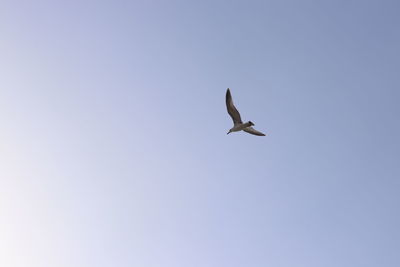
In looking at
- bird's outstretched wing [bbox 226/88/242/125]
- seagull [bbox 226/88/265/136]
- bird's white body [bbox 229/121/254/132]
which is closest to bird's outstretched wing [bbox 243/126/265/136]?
seagull [bbox 226/88/265/136]

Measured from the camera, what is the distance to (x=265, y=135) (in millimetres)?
38719

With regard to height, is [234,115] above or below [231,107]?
below

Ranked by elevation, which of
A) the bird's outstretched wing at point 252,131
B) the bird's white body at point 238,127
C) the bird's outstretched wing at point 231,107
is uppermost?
the bird's outstretched wing at point 231,107

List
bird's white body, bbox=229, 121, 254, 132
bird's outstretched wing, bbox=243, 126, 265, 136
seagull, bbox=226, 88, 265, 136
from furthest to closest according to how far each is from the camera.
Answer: bird's outstretched wing, bbox=243, 126, 265, 136
seagull, bbox=226, 88, 265, 136
bird's white body, bbox=229, 121, 254, 132

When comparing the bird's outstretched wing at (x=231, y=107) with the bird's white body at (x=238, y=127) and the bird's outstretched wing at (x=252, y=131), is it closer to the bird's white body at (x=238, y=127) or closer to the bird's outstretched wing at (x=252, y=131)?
the bird's white body at (x=238, y=127)

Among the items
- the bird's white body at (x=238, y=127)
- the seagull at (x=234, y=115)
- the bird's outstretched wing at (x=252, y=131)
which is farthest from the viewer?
the bird's outstretched wing at (x=252, y=131)

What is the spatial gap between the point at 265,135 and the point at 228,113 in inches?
165

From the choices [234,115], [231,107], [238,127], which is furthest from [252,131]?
[231,107]

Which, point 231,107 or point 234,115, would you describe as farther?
point 234,115

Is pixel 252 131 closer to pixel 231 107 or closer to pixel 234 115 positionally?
pixel 234 115

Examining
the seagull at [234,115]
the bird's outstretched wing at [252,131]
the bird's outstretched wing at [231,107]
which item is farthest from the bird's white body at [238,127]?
the bird's outstretched wing at [252,131]

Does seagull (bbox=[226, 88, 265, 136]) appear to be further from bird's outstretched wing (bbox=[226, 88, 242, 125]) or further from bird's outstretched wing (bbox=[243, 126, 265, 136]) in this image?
bird's outstretched wing (bbox=[243, 126, 265, 136])

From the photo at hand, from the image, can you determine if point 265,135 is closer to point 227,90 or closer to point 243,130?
point 243,130

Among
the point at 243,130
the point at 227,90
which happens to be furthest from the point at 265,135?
the point at 227,90
